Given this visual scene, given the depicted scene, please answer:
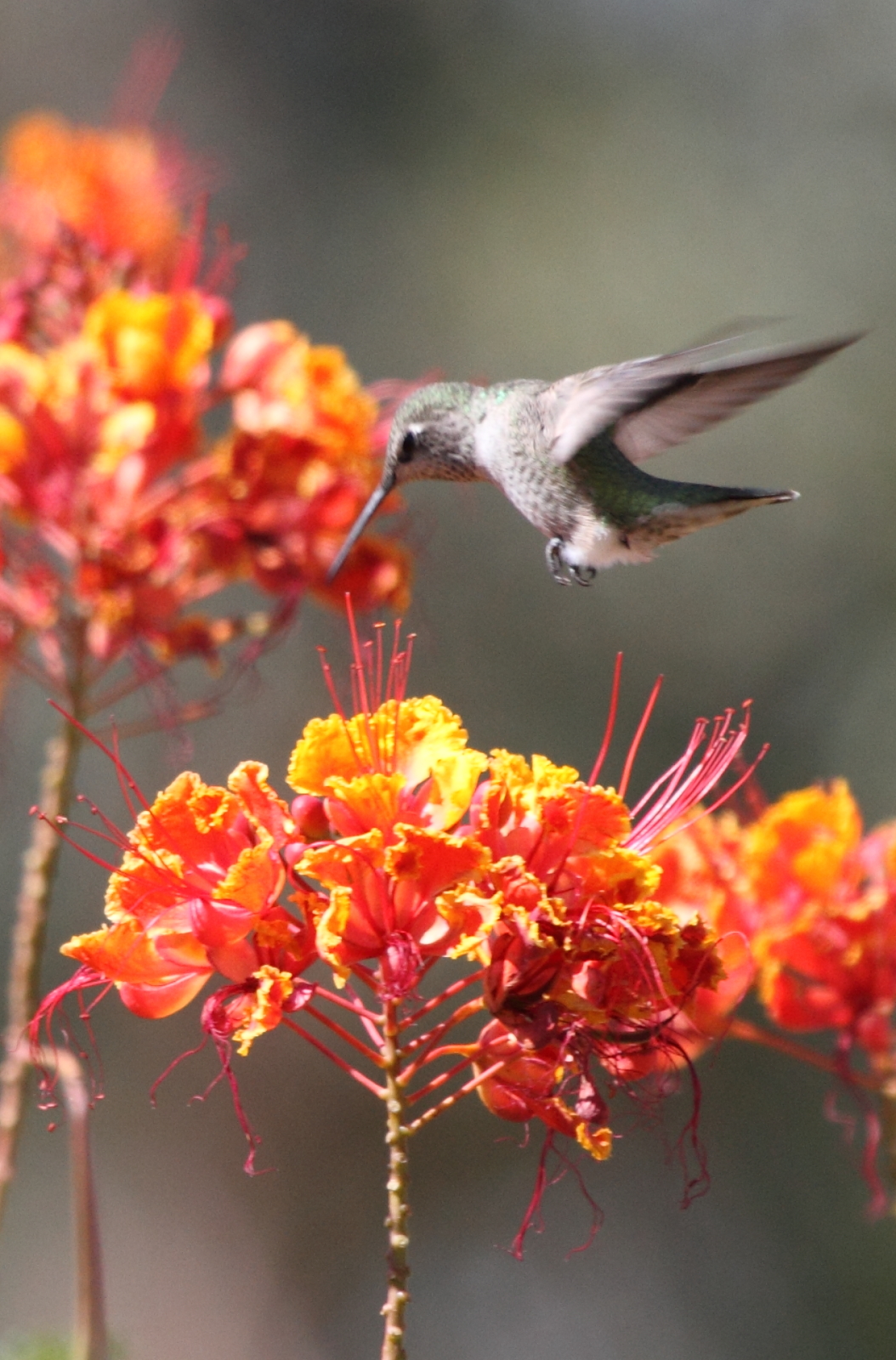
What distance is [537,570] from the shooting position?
6.27 meters

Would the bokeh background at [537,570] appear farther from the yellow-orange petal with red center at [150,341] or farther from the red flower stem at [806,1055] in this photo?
the red flower stem at [806,1055]

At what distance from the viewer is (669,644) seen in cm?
638

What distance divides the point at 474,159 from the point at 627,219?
2.39ft

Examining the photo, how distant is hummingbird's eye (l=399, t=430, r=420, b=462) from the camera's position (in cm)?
247

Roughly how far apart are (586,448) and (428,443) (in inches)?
10.4

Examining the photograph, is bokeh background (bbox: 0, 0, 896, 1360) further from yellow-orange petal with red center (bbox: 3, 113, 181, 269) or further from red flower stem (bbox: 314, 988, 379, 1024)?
red flower stem (bbox: 314, 988, 379, 1024)

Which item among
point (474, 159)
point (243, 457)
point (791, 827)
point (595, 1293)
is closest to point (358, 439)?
point (243, 457)

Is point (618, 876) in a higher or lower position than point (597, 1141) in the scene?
higher

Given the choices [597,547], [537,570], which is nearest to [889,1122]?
[597,547]

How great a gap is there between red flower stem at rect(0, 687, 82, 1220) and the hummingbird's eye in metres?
0.63

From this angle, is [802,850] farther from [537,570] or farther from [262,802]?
[537,570]

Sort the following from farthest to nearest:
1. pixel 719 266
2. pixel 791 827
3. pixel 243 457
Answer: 1. pixel 719 266
2. pixel 243 457
3. pixel 791 827

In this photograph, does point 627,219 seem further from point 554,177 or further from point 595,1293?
point 595,1293

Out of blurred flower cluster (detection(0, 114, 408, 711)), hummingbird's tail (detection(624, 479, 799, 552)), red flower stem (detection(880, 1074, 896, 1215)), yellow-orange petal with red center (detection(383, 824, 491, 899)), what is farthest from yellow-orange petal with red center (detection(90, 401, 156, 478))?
red flower stem (detection(880, 1074, 896, 1215))
